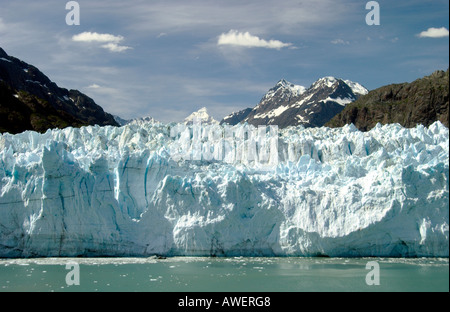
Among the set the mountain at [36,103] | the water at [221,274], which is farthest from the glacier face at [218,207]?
the mountain at [36,103]

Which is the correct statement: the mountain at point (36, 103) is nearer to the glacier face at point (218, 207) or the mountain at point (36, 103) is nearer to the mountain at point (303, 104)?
the mountain at point (303, 104)

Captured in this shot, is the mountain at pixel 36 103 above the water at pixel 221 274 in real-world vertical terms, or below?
above

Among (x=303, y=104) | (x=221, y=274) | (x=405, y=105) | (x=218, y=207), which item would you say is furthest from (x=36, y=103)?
(x=303, y=104)

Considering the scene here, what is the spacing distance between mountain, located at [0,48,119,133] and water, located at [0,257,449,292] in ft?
115

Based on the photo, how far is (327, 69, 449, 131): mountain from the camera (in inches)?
1820

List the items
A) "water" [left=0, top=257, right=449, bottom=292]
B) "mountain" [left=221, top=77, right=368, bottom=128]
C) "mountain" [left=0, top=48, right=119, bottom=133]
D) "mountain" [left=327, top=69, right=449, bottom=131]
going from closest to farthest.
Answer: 1. "water" [left=0, top=257, right=449, bottom=292]
2. "mountain" [left=327, top=69, right=449, bottom=131]
3. "mountain" [left=0, top=48, right=119, bottom=133]
4. "mountain" [left=221, top=77, right=368, bottom=128]

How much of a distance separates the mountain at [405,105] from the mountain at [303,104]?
107 feet

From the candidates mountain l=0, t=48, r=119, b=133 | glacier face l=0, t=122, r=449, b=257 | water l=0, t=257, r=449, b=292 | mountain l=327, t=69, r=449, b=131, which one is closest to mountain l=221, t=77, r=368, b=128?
mountain l=0, t=48, r=119, b=133

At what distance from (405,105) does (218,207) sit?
35.2 metres

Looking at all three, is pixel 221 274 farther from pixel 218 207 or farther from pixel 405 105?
pixel 405 105

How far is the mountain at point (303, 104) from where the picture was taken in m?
97.9

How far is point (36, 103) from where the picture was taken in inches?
2432

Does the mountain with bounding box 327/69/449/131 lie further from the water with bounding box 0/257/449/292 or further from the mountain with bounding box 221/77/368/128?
the mountain with bounding box 221/77/368/128
